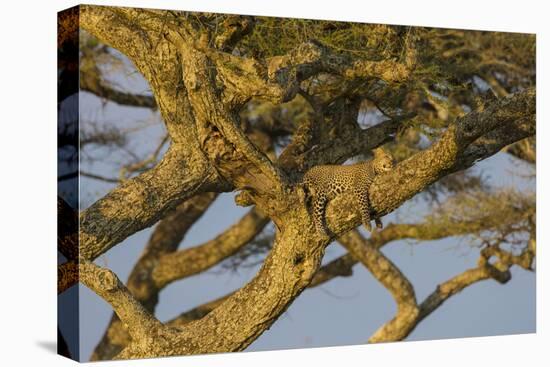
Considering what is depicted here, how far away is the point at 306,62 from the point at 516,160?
3138 millimetres

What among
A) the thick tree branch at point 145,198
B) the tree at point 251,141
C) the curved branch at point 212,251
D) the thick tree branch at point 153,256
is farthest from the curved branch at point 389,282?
the thick tree branch at point 145,198

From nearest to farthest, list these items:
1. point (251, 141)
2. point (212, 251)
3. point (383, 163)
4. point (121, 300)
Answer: point (251, 141), point (121, 300), point (383, 163), point (212, 251)

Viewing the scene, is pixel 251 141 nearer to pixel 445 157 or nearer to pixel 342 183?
pixel 342 183

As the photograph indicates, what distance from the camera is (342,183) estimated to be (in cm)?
629

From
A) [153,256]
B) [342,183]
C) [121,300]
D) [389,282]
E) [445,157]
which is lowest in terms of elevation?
[121,300]

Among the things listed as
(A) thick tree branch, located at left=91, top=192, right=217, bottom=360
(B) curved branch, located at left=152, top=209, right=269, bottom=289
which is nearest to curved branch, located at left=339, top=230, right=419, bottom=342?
(B) curved branch, located at left=152, top=209, right=269, bottom=289

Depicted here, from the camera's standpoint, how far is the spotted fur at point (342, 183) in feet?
20.1

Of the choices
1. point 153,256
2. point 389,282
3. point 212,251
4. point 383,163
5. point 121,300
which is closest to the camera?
point 121,300

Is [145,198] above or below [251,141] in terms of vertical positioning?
above

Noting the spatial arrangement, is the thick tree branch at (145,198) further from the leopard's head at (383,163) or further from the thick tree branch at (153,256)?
the thick tree branch at (153,256)

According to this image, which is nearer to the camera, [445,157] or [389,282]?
[445,157]

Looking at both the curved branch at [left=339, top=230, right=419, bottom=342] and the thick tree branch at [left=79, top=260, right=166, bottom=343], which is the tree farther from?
the curved branch at [left=339, top=230, right=419, bottom=342]

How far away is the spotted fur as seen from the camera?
611cm

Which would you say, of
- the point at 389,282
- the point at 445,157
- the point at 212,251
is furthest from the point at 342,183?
the point at 212,251
